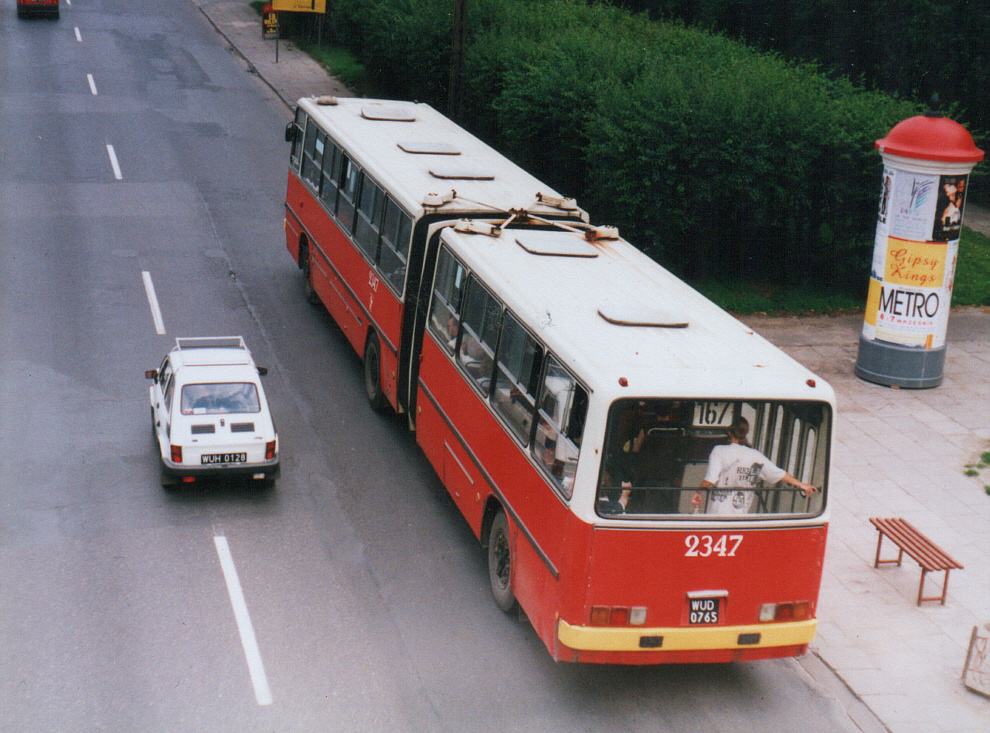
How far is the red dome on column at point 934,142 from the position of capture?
616 inches

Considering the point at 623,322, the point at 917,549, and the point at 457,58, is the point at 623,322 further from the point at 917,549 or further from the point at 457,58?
the point at 457,58

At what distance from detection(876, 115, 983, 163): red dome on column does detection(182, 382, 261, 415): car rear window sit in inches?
363

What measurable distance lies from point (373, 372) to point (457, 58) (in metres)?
10.7

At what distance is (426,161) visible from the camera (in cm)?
1527

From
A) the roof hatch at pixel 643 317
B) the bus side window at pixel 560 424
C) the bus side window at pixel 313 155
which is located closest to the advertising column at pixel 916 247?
the roof hatch at pixel 643 317

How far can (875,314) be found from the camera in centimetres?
1656

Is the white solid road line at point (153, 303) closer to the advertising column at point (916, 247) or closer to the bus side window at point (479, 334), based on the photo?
the bus side window at point (479, 334)

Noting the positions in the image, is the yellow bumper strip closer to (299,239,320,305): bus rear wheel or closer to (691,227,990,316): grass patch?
(299,239,320,305): bus rear wheel

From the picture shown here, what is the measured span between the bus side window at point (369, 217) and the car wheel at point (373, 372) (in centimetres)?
109

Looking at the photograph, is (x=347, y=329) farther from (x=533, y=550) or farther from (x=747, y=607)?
(x=747, y=607)

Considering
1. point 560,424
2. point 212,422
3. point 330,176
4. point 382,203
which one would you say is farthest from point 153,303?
point 560,424

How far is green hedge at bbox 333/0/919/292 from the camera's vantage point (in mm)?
18734

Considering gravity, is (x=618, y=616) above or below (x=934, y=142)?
below

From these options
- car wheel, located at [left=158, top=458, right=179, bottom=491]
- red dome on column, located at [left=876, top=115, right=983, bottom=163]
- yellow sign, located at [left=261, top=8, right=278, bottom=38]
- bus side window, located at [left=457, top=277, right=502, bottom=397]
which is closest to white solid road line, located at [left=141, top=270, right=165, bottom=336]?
car wheel, located at [left=158, top=458, right=179, bottom=491]
